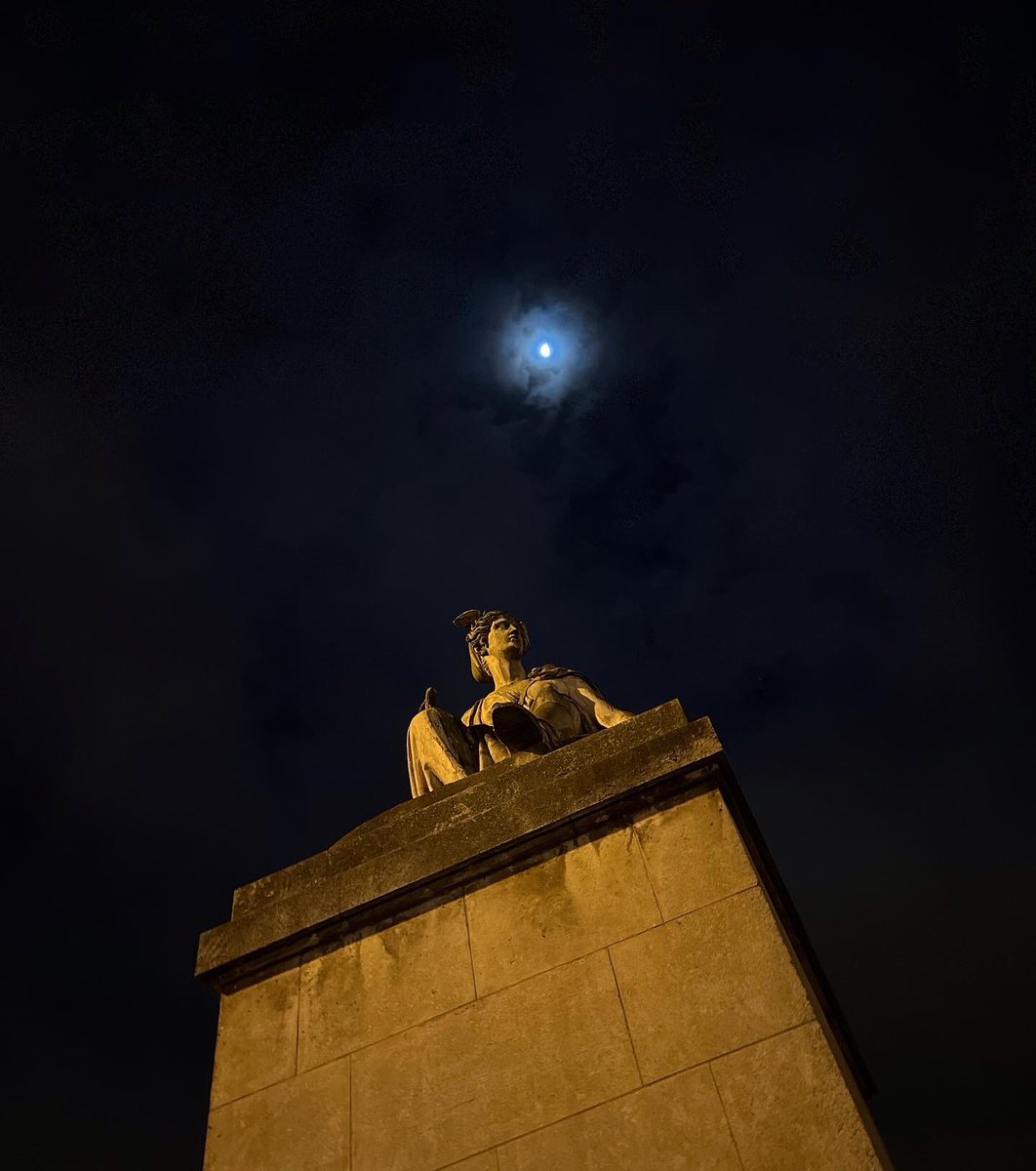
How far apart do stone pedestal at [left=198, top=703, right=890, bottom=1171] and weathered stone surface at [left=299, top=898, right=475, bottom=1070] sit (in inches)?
0.4

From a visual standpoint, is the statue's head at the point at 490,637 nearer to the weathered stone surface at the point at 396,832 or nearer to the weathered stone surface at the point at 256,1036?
the weathered stone surface at the point at 396,832

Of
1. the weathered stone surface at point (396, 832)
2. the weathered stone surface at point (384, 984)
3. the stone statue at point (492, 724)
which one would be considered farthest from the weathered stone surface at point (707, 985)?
the stone statue at point (492, 724)

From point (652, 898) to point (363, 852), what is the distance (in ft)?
6.31

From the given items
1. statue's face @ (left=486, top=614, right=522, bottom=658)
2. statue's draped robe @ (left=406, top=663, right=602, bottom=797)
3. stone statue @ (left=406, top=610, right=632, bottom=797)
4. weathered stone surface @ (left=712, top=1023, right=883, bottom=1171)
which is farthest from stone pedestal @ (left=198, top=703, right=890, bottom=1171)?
statue's face @ (left=486, top=614, right=522, bottom=658)

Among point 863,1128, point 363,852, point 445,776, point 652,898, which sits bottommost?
point 863,1128

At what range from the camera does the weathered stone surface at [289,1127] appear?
4.48 meters

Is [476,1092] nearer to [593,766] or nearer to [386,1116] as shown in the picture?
[386,1116]

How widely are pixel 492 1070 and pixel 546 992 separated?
0.44 m

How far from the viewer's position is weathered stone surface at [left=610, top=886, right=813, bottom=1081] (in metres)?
4.14

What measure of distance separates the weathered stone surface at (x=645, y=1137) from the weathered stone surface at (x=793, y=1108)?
8 centimetres

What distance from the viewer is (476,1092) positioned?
439 cm

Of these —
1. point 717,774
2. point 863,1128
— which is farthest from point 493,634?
point 863,1128

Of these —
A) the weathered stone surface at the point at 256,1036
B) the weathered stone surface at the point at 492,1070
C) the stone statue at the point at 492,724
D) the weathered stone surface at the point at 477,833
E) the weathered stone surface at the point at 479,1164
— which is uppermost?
the stone statue at the point at 492,724

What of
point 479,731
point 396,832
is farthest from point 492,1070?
point 479,731
